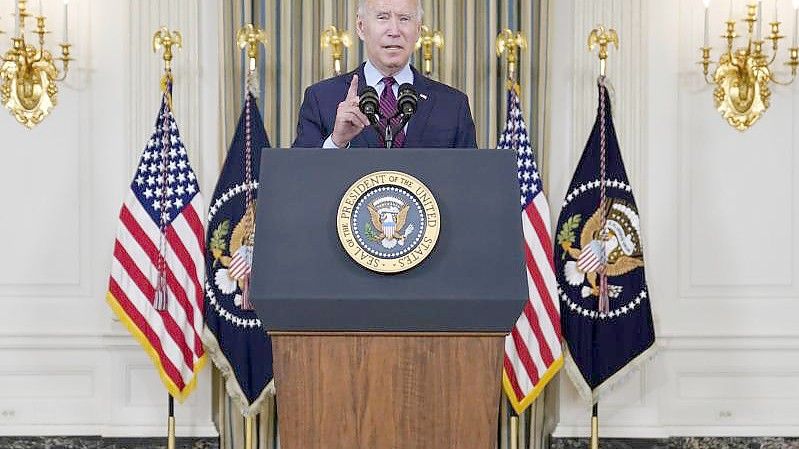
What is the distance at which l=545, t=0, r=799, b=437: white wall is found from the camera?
221 inches

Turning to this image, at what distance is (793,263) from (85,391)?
3.72 meters

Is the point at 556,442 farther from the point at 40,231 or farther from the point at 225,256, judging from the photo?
the point at 40,231

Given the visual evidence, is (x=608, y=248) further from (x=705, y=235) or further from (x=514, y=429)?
(x=514, y=429)

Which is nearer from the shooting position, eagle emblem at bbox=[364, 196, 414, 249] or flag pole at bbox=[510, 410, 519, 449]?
eagle emblem at bbox=[364, 196, 414, 249]

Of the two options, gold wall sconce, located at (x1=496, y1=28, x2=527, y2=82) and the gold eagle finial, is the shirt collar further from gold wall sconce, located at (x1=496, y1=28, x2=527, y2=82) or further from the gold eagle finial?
the gold eagle finial

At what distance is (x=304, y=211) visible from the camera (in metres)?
2.42

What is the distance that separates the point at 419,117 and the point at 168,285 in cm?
247

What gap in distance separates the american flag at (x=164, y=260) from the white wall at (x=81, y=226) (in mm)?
324

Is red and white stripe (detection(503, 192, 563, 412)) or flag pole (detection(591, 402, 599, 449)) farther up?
red and white stripe (detection(503, 192, 563, 412))

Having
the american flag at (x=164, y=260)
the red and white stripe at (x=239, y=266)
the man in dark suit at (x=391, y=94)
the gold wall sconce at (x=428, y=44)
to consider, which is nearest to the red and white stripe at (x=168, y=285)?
the american flag at (x=164, y=260)

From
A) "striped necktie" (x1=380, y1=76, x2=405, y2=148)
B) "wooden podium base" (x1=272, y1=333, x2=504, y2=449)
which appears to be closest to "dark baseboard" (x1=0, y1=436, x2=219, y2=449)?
"striped necktie" (x1=380, y1=76, x2=405, y2=148)

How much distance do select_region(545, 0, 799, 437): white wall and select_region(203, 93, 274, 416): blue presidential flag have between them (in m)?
1.55

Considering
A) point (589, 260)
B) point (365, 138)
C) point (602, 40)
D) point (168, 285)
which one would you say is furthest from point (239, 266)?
point (365, 138)

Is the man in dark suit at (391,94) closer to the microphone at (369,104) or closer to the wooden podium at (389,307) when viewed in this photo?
the microphone at (369,104)
